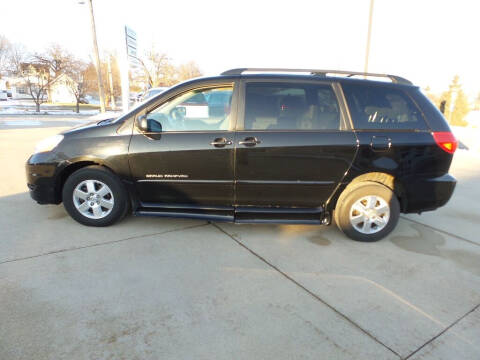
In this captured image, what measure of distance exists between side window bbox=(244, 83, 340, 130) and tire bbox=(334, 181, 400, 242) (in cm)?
76

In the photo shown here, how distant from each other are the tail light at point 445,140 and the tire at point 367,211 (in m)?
0.73

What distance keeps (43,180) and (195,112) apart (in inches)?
74.5

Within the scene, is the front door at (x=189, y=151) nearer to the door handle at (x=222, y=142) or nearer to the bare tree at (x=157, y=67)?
the door handle at (x=222, y=142)

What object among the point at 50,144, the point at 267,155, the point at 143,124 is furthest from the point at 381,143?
the point at 50,144

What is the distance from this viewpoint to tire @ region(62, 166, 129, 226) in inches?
138

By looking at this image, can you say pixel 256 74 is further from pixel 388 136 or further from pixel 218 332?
pixel 218 332

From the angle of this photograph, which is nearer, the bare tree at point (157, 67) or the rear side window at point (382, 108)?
the rear side window at point (382, 108)

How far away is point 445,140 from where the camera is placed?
343 cm

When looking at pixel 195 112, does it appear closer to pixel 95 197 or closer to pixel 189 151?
pixel 189 151

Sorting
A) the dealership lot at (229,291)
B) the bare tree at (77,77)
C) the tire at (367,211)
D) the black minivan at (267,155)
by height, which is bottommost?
the dealership lot at (229,291)

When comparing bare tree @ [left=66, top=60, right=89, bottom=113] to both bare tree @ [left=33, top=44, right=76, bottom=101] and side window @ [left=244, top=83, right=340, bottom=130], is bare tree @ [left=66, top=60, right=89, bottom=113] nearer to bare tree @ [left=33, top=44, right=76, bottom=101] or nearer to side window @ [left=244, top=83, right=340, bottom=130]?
bare tree @ [left=33, top=44, right=76, bottom=101]

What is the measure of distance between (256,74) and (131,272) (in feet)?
7.85

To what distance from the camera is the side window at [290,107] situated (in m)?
3.39

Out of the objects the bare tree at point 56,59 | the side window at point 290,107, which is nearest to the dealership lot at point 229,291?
the side window at point 290,107
